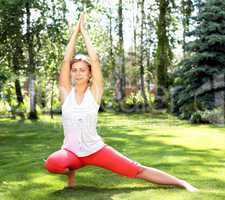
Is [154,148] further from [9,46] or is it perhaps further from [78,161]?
[9,46]

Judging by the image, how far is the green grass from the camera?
5.79 metres

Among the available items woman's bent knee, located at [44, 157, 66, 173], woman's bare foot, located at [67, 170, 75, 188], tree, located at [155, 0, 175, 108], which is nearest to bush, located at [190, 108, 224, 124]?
tree, located at [155, 0, 175, 108]

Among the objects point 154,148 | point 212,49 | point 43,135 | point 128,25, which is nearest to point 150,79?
point 128,25

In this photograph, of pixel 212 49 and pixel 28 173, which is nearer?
pixel 28 173

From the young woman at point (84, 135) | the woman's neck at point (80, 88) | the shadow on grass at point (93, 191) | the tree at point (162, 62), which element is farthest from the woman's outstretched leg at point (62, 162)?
the tree at point (162, 62)

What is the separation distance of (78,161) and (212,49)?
51.9 feet

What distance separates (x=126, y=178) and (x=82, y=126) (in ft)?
4.39

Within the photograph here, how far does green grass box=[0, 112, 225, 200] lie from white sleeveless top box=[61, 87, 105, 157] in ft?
1.70

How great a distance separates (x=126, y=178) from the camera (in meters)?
6.74

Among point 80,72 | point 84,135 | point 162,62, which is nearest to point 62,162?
point 84,135

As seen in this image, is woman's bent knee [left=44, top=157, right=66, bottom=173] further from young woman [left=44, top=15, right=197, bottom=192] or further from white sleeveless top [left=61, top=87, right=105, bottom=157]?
white sleeveless top [left=61, top=87, right=105, bottom=157]

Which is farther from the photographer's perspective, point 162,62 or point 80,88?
point 162,62

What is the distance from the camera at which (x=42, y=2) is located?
2106 cm

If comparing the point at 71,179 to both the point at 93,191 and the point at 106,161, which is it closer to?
the point at 93,191
